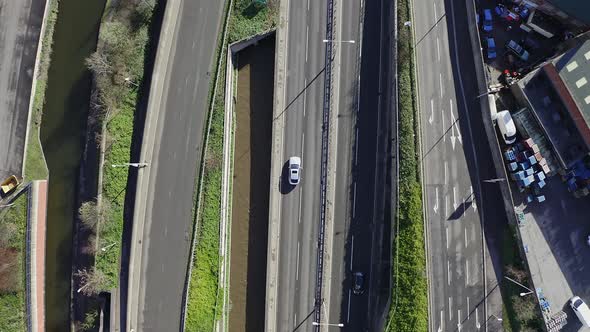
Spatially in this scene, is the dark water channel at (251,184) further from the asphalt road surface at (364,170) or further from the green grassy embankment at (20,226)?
the green grassy embankment at (20,226)

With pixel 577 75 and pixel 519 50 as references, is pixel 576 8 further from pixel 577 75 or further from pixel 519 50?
pixel 577 75

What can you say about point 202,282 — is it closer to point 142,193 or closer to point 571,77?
point 142,193

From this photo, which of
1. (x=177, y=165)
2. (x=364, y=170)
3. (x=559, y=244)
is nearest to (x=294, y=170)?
(x=364, y=170)

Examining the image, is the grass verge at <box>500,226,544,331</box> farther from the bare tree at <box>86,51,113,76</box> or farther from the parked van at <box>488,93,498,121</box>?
the bare tree at <box>86,51,113,76</box>

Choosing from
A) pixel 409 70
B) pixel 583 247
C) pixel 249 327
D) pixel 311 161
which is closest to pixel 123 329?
pixel 249 327

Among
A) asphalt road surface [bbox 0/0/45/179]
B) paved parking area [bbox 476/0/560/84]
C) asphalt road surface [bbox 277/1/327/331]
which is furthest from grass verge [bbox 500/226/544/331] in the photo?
asphalt road surface [bbox 0/0/45/179]

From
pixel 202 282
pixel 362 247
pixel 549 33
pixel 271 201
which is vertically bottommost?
pixel 202 282

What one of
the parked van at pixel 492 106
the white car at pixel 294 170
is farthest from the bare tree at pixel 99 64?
the parked van at pixel 492 106
